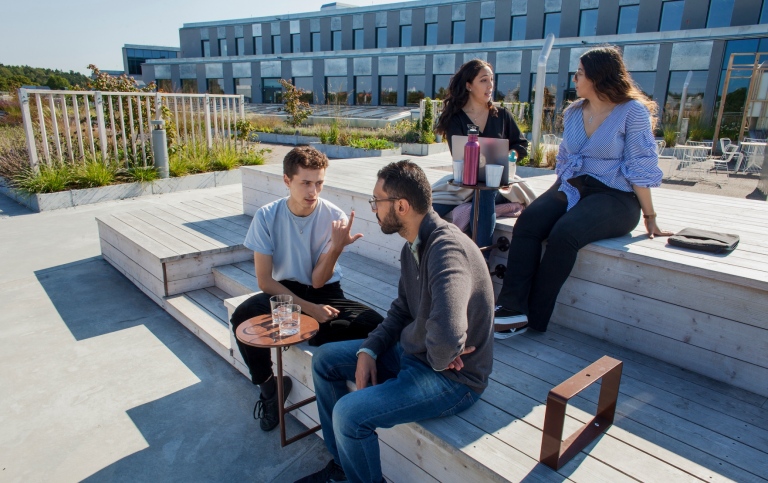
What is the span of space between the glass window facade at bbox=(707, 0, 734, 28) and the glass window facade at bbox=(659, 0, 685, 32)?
3.62ft

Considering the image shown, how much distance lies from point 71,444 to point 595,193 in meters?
2.95

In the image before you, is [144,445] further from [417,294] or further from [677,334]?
[677,334]

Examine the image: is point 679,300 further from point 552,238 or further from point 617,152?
point 617,152

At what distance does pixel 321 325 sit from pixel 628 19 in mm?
26030

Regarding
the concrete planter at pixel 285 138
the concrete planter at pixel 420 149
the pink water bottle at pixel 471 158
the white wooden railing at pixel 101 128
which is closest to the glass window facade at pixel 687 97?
the concrete planter at pixel 420 149

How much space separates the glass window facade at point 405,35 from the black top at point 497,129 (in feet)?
94.0

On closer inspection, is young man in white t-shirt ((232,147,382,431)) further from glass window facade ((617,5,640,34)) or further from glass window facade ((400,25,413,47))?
glass window facade ((400,25,413,47))

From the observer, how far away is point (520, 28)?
2609 cm

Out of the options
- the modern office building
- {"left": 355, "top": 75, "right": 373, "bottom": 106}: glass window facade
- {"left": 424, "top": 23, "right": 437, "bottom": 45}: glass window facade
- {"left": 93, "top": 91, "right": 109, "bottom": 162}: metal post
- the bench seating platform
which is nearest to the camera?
the bench seating platform

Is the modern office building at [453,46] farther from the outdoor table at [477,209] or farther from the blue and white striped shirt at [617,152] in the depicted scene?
the outdoor table at [477,209]

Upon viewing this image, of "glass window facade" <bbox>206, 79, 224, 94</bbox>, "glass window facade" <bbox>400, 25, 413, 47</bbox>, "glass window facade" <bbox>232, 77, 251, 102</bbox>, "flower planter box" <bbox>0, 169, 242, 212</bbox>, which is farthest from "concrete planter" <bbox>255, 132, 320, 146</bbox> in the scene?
"glass window facade" <bbox>206, 79, 224, 94</bbox>

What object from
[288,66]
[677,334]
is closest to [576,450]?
[677,334]

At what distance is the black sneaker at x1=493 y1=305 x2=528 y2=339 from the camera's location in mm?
2511

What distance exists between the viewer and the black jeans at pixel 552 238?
250 centimetres
